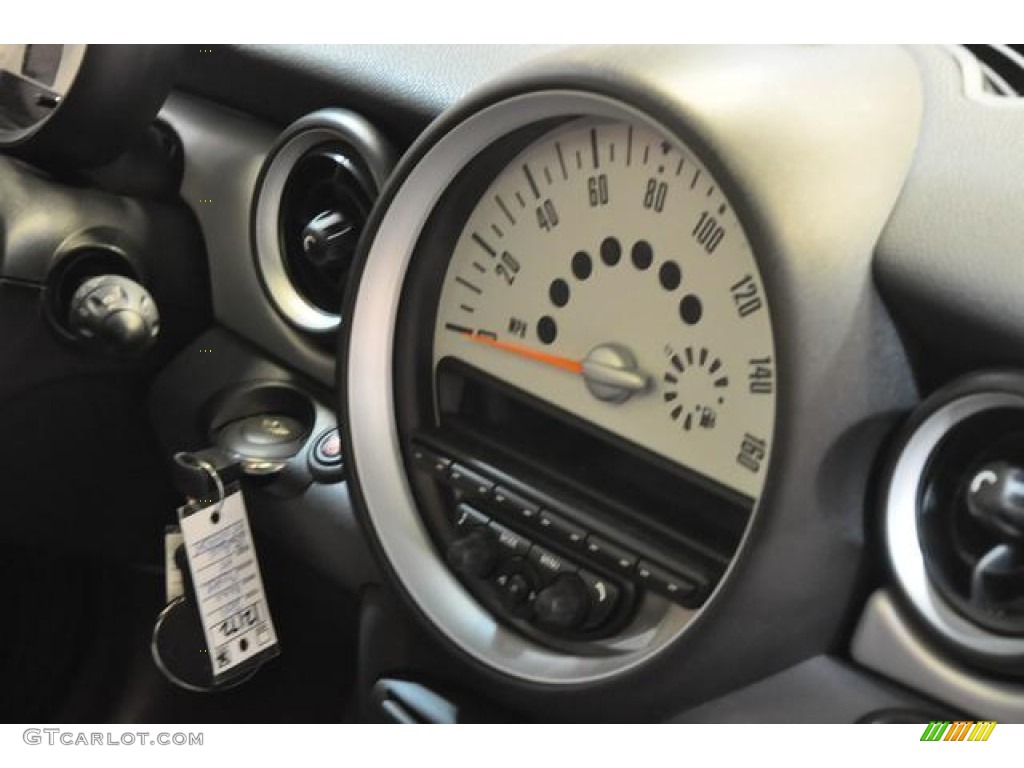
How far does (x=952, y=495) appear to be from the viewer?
742 mm

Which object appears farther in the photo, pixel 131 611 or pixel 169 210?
pixel 131 611

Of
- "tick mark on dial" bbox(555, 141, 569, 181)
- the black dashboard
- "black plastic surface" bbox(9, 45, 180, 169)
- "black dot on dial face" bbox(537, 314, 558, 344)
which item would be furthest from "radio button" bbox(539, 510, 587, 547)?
"black plastic surface" bbox(9, 45, 180, 169)

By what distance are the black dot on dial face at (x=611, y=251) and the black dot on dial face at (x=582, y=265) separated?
0.01m

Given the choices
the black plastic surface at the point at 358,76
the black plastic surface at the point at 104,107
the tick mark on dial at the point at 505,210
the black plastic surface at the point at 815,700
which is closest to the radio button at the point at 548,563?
the black plastic surface at the point at 815,700

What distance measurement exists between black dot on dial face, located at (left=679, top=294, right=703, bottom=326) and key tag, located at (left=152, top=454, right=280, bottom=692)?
1.37 feet

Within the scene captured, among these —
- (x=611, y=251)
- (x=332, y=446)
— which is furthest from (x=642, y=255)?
(x=332, y=446)

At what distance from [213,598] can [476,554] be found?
23 cm

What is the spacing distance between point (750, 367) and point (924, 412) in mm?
105

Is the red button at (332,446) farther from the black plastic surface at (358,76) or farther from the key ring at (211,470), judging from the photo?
the black plastic surface at (358,76)

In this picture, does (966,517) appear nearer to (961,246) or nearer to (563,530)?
(961,246)
